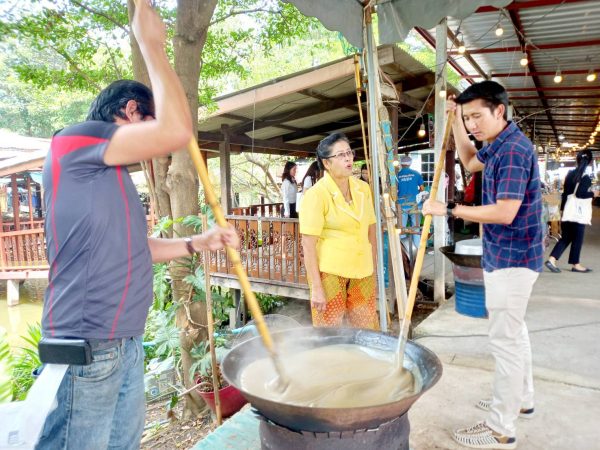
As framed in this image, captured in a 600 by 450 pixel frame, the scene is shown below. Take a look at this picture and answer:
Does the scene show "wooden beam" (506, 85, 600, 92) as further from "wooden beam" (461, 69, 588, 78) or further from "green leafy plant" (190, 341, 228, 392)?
"green leafy plant" (190, 341, 228, 392)

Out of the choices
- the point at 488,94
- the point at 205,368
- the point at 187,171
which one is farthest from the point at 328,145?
the point at 205,368

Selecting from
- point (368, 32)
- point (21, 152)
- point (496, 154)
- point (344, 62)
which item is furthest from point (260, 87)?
point (21, 152)

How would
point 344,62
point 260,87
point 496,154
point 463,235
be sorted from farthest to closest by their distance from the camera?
point 463,235 < point 260,87 < point 344,62 < point 496,154

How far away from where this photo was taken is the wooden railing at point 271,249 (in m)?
6.74

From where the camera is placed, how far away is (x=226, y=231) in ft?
5.87

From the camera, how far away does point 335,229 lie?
309 centimetres

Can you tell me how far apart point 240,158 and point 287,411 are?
720 inches

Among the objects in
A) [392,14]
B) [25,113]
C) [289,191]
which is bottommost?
[289,191]

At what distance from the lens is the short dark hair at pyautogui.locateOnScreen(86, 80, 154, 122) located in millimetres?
1547

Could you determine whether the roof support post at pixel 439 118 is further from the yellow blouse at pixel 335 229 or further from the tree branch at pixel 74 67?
the tree branch at pixel 74 67

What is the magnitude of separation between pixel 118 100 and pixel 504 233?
1.99m

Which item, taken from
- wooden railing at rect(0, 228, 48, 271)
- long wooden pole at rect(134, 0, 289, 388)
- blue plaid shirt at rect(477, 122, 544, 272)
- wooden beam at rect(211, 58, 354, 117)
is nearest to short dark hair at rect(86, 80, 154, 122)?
long wooden pole at rect(134, 0, 289, 388)

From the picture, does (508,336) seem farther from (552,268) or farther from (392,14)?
(552,268)

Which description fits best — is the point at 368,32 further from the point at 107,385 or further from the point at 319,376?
the point at 107,385
